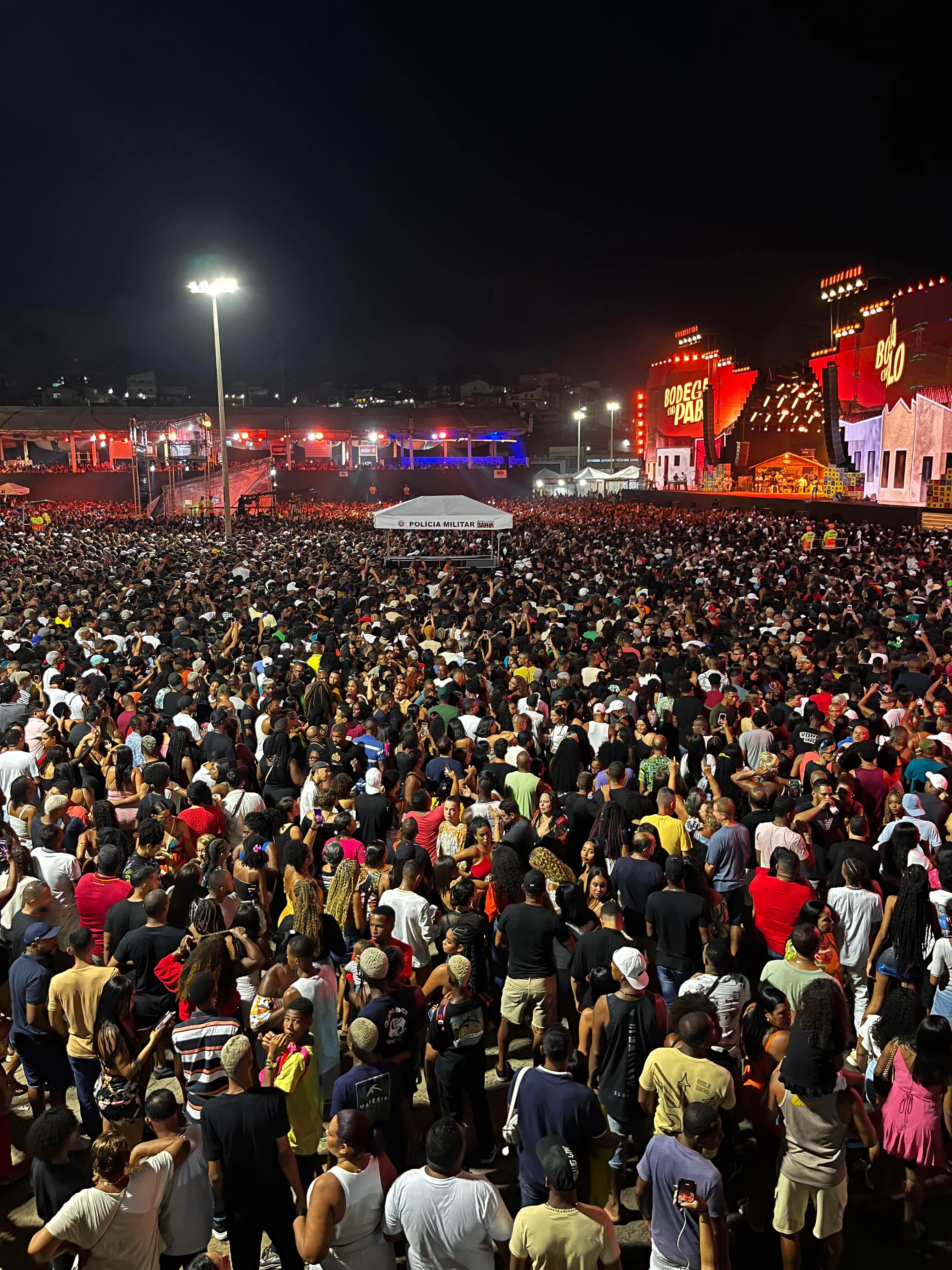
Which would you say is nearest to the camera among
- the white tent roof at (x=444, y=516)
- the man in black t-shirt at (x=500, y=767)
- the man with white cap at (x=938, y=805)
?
the man with white cap at (x=938, y=805)

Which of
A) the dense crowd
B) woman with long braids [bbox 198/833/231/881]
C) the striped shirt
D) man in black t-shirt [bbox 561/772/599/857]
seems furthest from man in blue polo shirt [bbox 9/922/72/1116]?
man in black t-shirt [bbox 561/772/599/857]

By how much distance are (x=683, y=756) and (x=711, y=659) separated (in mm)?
2297

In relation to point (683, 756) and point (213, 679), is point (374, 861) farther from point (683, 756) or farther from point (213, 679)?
point (213, 679)

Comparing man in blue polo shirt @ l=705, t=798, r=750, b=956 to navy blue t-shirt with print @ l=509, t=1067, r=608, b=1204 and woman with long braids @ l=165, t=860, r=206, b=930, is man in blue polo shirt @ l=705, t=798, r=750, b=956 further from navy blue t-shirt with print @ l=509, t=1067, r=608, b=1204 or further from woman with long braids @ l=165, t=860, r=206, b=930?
woman with long braids @ l=165, t=860, r=206, b=930

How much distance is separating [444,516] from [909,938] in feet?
55.7

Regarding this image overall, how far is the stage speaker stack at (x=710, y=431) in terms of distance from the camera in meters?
48.5

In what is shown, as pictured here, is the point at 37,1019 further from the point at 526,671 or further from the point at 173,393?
the point at 173,393

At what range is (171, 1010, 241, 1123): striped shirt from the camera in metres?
3.54

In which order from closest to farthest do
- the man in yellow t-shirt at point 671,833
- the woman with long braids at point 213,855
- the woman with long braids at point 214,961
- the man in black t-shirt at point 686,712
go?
1. the woman with long braids at point 214,961
2. the woman with long braids at point 213,855
3. the man in yellow t-shirt at point 671,833
4. the man in black t-shirt at point 686,712

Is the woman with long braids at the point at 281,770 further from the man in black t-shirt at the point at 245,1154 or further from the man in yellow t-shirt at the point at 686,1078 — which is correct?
the man in yellow t-shirt at the point at 686,1078

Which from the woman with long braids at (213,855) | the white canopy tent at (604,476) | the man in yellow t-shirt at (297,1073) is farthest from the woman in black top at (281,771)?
the white canopy tent at (604,476)

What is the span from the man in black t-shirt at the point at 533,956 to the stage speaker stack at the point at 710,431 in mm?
46891

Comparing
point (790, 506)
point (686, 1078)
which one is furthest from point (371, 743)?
point (790, 506)

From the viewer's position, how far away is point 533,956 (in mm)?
4684
